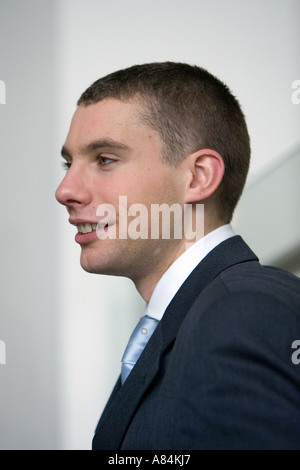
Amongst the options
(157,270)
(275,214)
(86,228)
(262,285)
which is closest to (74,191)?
(86,228)

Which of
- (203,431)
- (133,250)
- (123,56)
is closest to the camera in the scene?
(203,431)

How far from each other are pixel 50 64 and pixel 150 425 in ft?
3.06

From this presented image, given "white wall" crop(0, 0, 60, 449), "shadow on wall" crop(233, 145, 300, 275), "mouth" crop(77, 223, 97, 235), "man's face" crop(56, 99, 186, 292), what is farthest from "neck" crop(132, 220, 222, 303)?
"white wall" crop(0, 0, 60, 449)

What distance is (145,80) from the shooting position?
847 millimetres

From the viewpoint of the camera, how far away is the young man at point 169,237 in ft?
1.86

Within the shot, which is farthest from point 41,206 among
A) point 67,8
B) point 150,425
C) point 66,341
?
point 150,425

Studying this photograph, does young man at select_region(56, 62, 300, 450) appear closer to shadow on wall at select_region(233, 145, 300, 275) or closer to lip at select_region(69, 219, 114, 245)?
lip at select_region(69, 219, 114, 245)

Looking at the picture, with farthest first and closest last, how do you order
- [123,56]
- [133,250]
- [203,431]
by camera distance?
[123,56], [133,250], [203,431]

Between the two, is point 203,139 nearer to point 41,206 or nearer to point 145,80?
point 145,80

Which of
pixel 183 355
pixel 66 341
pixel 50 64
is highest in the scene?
pixel 50 64

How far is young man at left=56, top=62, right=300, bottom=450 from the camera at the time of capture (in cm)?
57

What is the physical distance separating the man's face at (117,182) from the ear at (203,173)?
2 centimetres

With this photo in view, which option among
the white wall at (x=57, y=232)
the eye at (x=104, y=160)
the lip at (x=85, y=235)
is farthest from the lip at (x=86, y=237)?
the white wall at (x=57, y=232)

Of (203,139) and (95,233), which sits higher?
(203,139)
